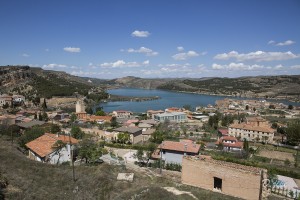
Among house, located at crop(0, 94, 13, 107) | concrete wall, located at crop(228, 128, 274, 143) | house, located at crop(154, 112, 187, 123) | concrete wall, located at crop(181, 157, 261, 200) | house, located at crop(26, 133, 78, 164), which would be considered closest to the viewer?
concrete wall, located at crop(181, 157, 261, 200)

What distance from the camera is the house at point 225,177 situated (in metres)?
15.1

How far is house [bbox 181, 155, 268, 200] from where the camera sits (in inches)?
593

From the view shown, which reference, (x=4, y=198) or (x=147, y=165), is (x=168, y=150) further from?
(x=4, y=198)

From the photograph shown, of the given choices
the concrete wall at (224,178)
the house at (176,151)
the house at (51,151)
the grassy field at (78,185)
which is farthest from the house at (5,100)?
the concrete wall at (224,178)

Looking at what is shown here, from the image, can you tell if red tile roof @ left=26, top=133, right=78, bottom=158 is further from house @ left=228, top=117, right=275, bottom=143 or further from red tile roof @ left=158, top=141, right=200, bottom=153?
house @ left=228, top=117, right=275, bottom=143

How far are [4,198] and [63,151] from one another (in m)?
12.8

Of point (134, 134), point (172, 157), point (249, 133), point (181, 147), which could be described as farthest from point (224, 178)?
point (249, 133)

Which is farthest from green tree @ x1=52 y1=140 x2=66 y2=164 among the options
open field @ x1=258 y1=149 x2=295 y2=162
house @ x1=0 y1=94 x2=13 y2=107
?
house @ x1=0 y1=94 x2=13 y2=107

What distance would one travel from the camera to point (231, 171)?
15.7 m

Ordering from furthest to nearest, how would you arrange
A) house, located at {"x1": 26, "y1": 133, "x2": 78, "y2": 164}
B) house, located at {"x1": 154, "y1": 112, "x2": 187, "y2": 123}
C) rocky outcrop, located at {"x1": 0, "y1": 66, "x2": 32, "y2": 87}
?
rocky outcrop, located at {"x1": 0, "y1": 66, "x2": 32, "y2": 87}, house, located at {"x1": 154, "y1": 112, "x2": 187, "y2": 123}, house, located at {"x1": 26, "y1": 133, "x2": 78, "y2": 164}

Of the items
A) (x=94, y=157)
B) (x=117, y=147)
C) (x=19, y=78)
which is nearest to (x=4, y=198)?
(x=94, y=157)

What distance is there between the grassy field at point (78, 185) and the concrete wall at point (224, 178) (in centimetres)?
82

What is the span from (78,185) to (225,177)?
9.27 m

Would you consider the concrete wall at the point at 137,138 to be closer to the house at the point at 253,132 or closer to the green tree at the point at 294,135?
the house at the point at 253,132
